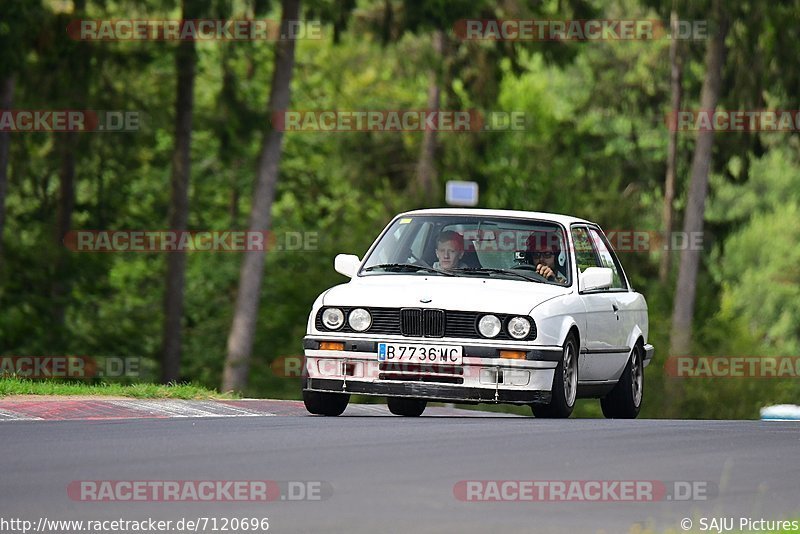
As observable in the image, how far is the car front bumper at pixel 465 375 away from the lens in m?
14.6

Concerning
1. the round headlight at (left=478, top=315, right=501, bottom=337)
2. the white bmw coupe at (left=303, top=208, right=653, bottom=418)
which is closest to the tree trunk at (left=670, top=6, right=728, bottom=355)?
the white bmw coupe at (left=303, top=208, right=653, bottom=418)

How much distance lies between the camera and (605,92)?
5109 cm

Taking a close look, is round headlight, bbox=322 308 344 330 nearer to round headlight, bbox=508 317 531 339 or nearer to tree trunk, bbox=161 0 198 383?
round headlight, bbox=508 317 531 339

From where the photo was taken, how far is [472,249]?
623 inches

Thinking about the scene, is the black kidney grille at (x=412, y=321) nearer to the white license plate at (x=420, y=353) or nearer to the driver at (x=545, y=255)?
the white license plate at (x=420, y=353)

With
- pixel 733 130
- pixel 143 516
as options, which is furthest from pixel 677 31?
pixel 143 516

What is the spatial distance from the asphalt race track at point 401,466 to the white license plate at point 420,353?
505 millimetres

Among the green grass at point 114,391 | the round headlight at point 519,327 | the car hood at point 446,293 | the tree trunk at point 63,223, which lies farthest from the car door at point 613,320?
the tree trunk at point 63,223

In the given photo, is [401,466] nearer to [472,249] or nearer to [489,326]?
[489,326]

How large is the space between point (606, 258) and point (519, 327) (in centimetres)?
308

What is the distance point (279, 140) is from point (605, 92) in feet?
56.4

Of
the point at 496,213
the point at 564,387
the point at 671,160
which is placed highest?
the point at 671,160

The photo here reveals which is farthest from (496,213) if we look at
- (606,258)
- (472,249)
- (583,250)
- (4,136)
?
(4,136)

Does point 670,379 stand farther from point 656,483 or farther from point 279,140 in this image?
point 656,483
